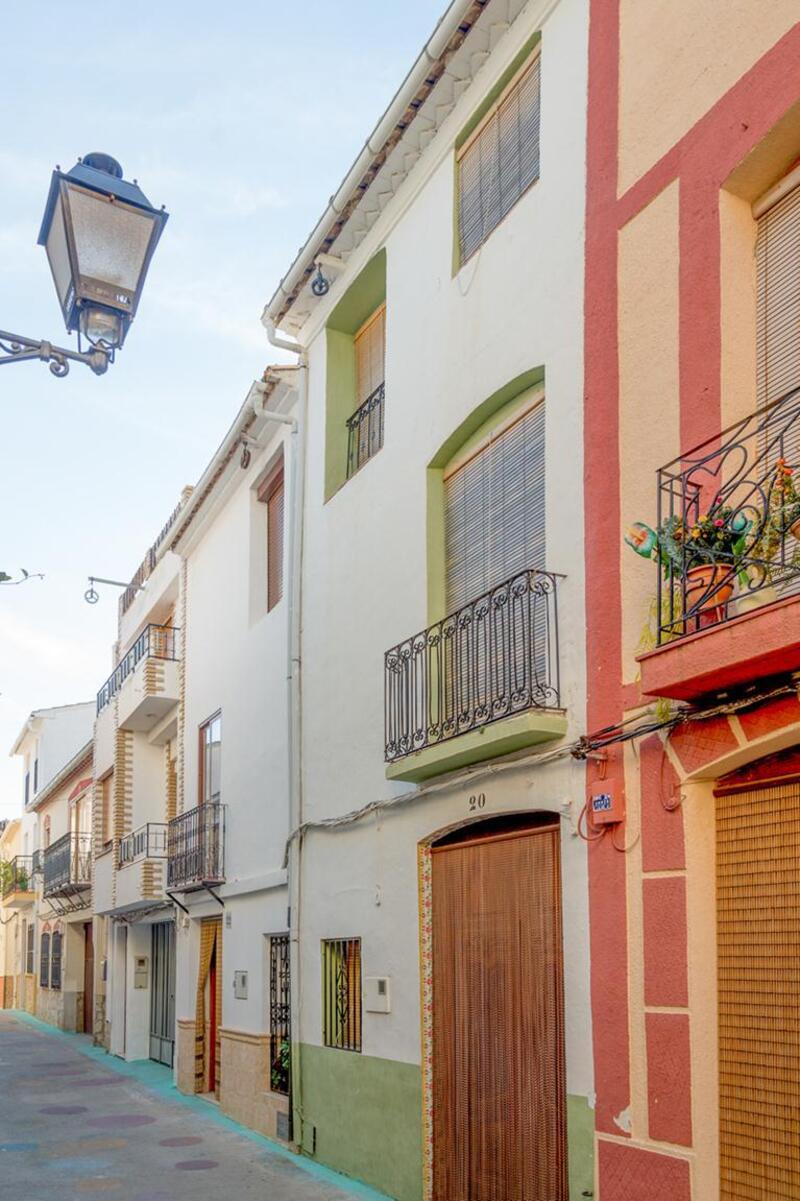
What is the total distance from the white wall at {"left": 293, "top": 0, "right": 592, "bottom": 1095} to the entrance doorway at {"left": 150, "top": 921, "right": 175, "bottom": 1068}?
952 cm

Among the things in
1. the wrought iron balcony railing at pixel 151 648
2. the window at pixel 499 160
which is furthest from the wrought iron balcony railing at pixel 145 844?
the window at pixel 499 160

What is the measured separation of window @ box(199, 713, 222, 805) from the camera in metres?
16.5

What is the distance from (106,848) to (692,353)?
62.9 ft

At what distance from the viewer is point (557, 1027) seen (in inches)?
303

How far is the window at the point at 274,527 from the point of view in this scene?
1495 cm

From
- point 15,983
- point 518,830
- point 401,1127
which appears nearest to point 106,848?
point 401,1127

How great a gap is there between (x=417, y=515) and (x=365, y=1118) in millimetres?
4950

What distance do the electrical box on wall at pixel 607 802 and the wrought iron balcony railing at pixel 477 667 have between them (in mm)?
719

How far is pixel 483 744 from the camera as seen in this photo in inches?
325

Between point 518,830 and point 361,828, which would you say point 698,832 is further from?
point 361,828

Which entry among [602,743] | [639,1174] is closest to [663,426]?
[602,743]

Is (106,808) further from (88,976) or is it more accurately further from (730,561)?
(730,561)

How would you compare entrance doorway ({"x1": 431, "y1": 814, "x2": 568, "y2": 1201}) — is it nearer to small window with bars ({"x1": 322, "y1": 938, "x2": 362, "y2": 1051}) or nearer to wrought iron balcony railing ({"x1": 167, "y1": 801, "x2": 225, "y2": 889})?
small window with bars ({"x1": 322, "y1": 938, "x2": 362, "y2": 1051})

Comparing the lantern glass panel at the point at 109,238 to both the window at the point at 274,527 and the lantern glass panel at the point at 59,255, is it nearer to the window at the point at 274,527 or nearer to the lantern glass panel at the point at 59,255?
the lantern glass panel at the point at 59,255
